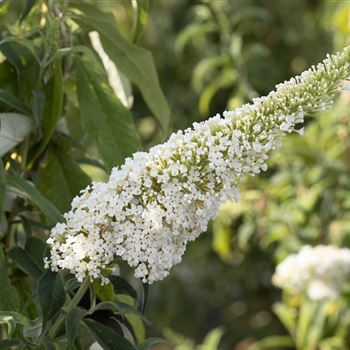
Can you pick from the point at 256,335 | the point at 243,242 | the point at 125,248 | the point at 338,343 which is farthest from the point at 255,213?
the point at 125,248

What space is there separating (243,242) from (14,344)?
1989mm

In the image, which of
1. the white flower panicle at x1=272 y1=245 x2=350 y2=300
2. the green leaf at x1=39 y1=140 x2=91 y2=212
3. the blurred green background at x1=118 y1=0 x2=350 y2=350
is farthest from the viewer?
the blurred green background at x1=118 y1=0 x2=350 y2=350

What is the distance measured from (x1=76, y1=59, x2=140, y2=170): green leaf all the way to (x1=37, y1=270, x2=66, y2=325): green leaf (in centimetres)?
26

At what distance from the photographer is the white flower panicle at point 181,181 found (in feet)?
3.22

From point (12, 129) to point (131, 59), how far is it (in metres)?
0.24

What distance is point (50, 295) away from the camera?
1.03m

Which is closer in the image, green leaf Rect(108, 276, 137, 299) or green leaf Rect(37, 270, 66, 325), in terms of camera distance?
green leaf Rect(37, 270, 66, 325)

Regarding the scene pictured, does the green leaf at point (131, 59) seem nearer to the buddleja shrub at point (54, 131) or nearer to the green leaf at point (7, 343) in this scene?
the buddleja shrub at point (54, 131)

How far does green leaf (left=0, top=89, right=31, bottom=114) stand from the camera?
4.06 ft

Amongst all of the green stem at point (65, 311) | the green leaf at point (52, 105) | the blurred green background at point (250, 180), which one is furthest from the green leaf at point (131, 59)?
the blurred green background at point (250, 180)

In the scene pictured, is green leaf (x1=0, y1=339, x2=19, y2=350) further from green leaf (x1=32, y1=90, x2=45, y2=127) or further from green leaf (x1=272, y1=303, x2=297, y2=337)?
green leaf (x1=272, y1=303, x2=297, y2=337)

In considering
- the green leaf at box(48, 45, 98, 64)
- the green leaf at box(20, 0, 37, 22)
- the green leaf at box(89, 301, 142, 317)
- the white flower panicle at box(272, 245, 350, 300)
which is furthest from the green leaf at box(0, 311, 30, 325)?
the white flower panicle at box(272, 245, 350, 300)

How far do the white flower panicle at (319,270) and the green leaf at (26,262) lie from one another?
1.46 meters

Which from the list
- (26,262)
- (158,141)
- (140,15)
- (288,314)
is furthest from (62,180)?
(288,314)
